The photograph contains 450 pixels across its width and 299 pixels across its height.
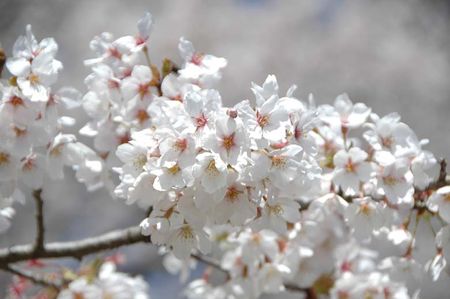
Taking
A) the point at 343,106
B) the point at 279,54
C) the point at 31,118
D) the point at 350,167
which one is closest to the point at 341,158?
the point at 350,167

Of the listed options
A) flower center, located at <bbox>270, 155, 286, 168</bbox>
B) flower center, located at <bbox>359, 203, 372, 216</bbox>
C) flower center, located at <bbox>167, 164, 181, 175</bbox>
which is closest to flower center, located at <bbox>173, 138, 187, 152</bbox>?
flower center, located at <bbox>167, 164, 181, 175</bbox>

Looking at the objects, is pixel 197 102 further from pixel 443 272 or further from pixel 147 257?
pixel 147 257

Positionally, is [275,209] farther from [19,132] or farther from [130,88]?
[19,132]

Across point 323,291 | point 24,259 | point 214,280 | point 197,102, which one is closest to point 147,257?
point 214,280

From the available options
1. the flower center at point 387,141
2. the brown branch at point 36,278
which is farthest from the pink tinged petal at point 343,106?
the brown branch at point 36,278

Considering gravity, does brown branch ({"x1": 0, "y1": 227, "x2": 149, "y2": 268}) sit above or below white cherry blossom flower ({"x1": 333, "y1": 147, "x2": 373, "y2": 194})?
below

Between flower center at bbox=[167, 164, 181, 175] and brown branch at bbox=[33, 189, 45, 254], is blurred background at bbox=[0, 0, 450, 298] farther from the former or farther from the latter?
flower center at bbox=[167, 164, 181, 175]
